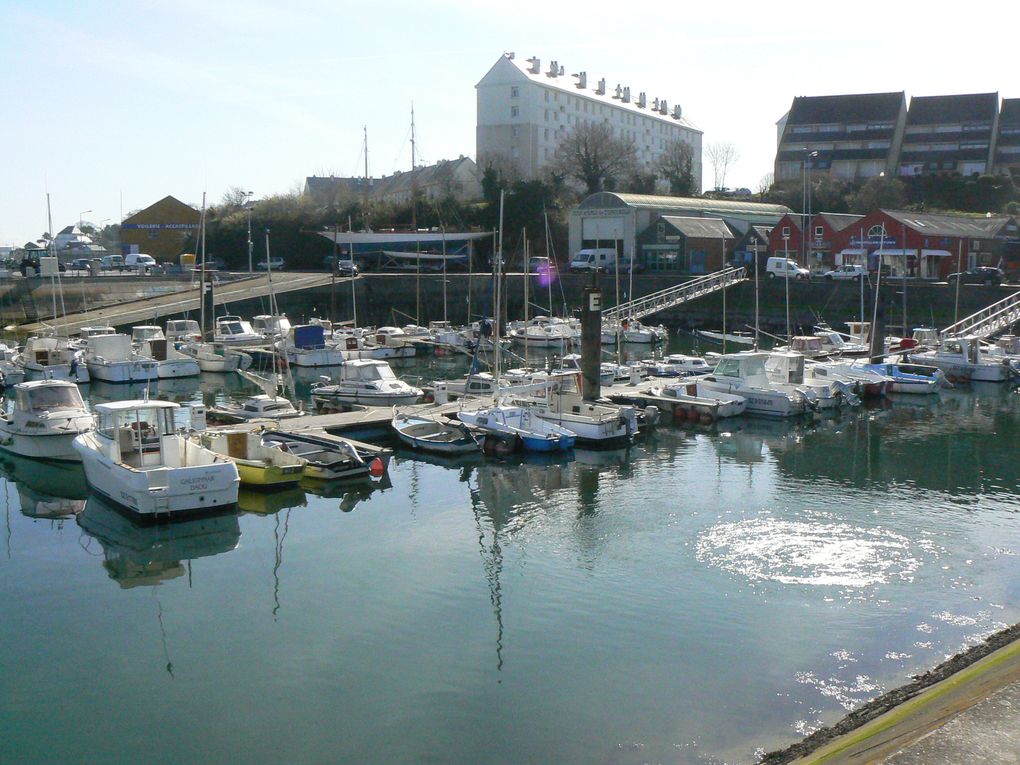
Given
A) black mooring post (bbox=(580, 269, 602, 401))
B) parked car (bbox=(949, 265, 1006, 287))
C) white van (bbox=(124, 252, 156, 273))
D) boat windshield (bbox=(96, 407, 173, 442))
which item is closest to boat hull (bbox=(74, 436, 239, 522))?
boat windshield (bbox=(96, 407, 173, 442))

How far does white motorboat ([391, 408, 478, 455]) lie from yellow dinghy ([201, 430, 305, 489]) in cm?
429

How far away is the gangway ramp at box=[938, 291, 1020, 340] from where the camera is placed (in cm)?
4991

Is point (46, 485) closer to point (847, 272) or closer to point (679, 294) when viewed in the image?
point (679, 294)

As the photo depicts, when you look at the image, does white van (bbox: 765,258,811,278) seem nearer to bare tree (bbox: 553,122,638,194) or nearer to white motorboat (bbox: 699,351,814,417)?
bare tree (bbox: 553,122,638,194)

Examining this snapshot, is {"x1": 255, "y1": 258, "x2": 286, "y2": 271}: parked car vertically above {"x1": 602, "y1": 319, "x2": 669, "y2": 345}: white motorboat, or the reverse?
{"x1": 255, "y1": 258, "x2": 286, "y2": 271}: parked car

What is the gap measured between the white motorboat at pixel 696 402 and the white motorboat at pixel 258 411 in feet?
39.7

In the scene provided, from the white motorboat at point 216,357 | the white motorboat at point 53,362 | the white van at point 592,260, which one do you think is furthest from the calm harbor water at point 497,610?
the white van at point 592,260

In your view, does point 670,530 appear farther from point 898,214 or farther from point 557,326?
point 898,214

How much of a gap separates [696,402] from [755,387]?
2.55 metres

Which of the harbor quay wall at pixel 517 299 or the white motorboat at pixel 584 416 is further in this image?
the harbor quay wall at pixel 517 299

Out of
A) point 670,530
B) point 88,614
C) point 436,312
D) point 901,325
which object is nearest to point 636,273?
point 436,312

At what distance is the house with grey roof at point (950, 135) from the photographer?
90875mm

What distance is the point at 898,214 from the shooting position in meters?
67.1

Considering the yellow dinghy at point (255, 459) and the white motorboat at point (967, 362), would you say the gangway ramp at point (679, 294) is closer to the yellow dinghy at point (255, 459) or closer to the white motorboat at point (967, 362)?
the white motorboat at point (967, 362)
